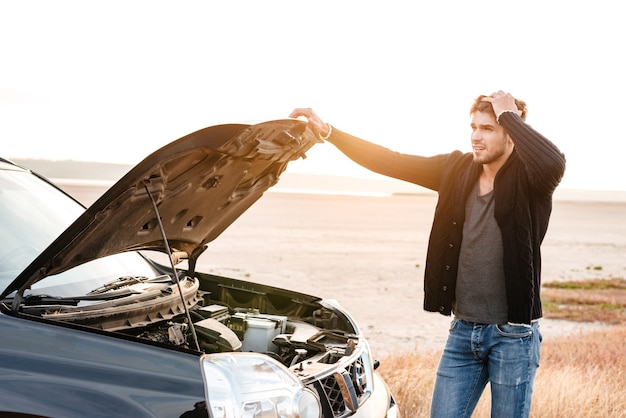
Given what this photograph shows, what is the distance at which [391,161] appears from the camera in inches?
153

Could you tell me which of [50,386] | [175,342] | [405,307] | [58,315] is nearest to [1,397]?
[50,386]

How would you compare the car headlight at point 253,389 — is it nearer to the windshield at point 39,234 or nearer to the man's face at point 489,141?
the windshield at point 39,234

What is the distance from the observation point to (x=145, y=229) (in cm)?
310

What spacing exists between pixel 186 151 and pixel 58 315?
2.56 ft

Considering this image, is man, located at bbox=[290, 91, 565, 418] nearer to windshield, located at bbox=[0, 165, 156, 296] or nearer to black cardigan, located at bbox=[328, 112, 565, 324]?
black cardigan, located at bbox=[328, 112, 565, 324]

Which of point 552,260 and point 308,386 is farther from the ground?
point 308,386

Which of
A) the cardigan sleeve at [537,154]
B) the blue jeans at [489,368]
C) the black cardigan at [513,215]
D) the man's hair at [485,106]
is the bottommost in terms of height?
the blue jeans at [489,368]

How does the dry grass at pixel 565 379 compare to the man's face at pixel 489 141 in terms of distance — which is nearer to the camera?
the man's face at pixel 489 141

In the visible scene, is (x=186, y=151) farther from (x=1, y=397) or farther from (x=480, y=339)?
(x=480, y=339)

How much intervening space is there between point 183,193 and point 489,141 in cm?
150

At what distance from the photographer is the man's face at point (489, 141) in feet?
11.1

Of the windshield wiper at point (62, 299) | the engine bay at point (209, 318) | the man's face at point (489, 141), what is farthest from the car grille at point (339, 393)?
the man's face at point (489, 141)

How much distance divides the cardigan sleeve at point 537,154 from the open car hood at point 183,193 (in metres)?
0.98

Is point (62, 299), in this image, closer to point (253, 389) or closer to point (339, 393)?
point (253, 389)
